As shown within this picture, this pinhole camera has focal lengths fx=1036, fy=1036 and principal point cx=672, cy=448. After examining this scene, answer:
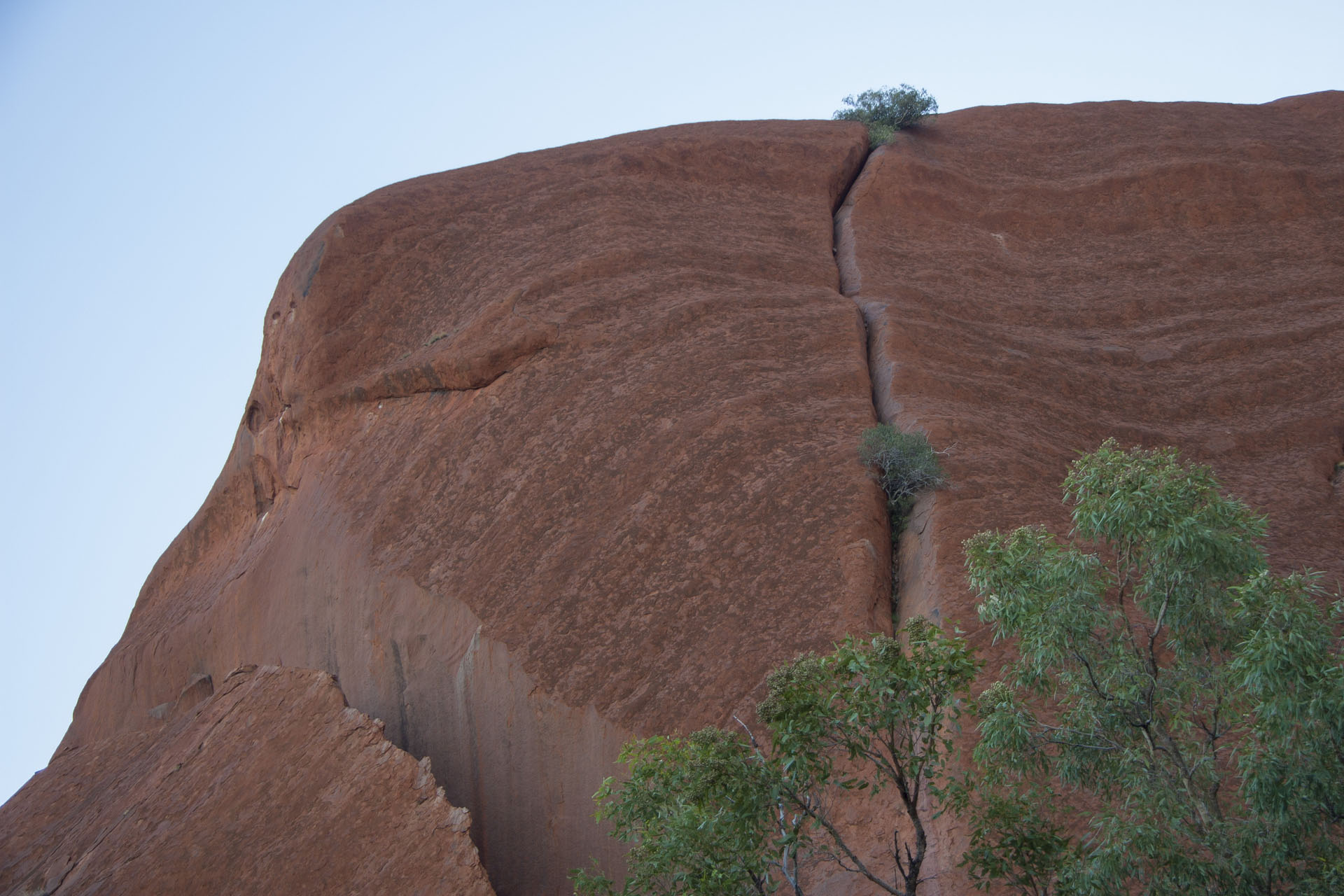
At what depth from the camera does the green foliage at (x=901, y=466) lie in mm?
13164

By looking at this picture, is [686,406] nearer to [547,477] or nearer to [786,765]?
[547,477]

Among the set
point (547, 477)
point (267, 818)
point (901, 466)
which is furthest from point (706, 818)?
point (547, 477)

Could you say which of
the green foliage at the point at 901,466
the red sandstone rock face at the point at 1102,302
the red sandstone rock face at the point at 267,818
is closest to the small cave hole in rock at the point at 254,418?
the red sandstone rock face at the point at 267,818

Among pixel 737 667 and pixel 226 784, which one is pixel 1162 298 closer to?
pixel 737 667

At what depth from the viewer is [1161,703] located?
26.7ft

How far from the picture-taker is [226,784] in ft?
43.0

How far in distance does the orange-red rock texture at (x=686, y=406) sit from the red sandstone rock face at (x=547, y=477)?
0.19ft

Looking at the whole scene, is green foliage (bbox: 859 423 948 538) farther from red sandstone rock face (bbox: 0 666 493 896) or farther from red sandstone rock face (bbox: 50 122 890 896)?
red sandstone rock face (bbox: 0 666 493 896)

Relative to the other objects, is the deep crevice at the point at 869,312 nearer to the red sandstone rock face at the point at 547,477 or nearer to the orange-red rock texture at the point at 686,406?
the orange-red rock texture at the point at 686,406

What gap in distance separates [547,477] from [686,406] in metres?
2.23

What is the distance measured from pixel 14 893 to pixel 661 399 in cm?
1113

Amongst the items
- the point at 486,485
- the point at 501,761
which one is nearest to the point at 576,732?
the point at 501,761

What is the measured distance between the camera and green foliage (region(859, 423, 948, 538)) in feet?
43.2

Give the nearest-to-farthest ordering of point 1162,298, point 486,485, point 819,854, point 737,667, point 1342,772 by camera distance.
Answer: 1. point 1342,772
2. point 819,854
3. point 737,667
4. point 486,485
5. point 1162,298
